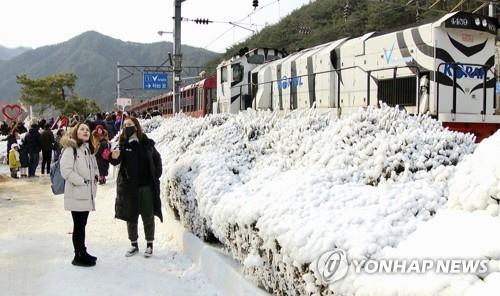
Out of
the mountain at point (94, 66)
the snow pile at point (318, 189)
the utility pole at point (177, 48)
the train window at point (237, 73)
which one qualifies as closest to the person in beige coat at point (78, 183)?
the snow pile at point (318, 189)

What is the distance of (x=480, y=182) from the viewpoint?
287cm

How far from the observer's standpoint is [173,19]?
56.4 feet

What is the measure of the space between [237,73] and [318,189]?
16186 mm

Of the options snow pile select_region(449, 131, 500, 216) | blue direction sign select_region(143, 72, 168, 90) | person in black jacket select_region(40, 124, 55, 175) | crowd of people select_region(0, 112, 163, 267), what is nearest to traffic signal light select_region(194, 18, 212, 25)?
person in black jacket select_region(40, 124, 55, 175)

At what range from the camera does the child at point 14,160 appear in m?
17.2

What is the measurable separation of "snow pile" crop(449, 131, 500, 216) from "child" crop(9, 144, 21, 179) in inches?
666

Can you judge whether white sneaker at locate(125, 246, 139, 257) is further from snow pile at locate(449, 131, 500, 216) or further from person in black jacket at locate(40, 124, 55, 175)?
person in black jacket at locate(40, 124, 55, 175)

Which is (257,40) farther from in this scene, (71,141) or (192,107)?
(71,141)

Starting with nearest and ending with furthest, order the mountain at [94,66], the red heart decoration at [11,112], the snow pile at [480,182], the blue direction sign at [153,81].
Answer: the snow pile at [480,182] < the red heart decoration at [11,112] < the blue direction sign at [153,81] < the mountain at [94,66]

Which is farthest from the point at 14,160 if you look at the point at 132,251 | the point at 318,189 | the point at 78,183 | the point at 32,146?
the point at 318,189

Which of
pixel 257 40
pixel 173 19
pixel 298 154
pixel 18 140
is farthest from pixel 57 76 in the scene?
pixel 298 154

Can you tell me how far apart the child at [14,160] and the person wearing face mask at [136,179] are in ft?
40.1

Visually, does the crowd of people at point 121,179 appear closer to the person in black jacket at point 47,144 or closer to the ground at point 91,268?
the ground at point 91,268

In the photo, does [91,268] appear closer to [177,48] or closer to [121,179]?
[121,179]
